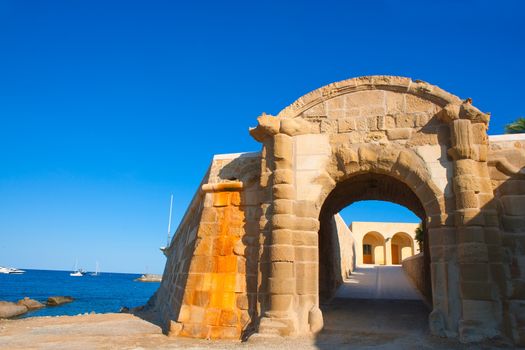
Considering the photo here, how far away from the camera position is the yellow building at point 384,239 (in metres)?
31.4

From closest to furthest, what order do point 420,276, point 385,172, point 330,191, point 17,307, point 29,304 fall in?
1. point 385,172
2. point 330,191
3. point 420,276
4. point 17,307
5. point 29,304

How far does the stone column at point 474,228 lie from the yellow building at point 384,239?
969 inches

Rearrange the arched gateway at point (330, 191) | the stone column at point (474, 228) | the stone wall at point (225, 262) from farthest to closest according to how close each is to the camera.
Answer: the stone wall at point (225, 262), the arched gateway at point (330, 191), the stone column at point (474, 228)

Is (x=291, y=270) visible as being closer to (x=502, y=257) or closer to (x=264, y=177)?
(x=264, y=177)

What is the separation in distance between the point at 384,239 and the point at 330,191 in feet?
87.5

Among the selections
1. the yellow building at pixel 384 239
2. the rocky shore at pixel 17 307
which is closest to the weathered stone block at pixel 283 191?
the rocky shore at pixel 17 307

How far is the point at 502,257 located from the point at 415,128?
2449 mm

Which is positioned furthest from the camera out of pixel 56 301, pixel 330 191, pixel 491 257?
pixel 56 301

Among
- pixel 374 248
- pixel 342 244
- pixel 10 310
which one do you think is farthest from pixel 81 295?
pixel 342 244

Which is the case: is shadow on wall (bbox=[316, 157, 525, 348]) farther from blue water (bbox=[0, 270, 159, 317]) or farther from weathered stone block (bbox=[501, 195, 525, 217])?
blue water (bbox=[0, 270, 159, 317])

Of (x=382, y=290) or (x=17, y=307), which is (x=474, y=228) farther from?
(x=17, y=307)

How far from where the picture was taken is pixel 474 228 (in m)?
5.82

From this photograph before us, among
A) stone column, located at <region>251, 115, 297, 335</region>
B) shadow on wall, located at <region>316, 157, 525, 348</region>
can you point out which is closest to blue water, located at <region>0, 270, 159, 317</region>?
stone column, located at <region>251, 115, 297, 335</region>

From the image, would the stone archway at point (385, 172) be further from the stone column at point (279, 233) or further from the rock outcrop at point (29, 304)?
the rock outcrop at point (29, 304)
